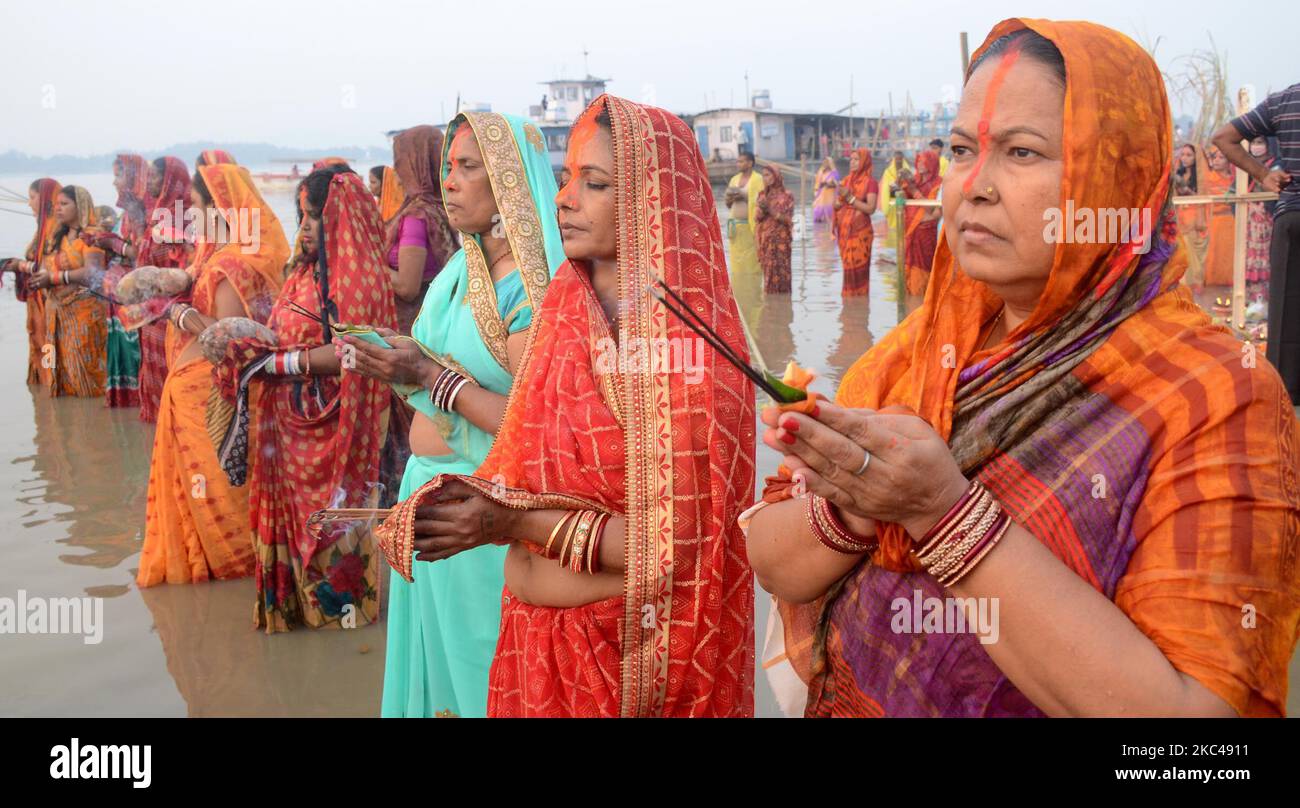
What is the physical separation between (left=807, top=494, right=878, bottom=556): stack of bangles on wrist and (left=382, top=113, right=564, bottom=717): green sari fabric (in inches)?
66.8

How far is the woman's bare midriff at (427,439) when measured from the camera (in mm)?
3096

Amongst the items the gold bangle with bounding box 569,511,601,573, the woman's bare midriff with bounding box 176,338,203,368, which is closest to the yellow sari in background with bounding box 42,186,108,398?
the woman's bare midriff with bounding box 176,338,203,368

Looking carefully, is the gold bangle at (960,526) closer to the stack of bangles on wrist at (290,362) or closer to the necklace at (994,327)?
the necklace at (994,327)

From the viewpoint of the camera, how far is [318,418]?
14.4ft

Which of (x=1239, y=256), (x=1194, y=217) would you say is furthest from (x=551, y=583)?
(x=1194, y=217)

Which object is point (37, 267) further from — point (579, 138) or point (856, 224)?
point (856, 224)

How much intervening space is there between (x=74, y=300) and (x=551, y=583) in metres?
9.61

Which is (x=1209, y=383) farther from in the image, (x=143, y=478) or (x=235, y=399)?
(x=143, y=478)

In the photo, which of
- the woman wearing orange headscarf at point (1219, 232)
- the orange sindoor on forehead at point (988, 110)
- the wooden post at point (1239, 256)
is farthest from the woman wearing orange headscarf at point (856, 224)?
the orange sindoor on forehead at point (988, 110)

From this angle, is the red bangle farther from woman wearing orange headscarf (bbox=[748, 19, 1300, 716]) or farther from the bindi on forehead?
the bindi on forehead

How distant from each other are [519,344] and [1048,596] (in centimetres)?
211

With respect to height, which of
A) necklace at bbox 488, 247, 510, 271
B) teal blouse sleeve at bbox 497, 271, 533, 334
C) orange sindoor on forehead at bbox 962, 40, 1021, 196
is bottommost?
teal blouse sleeve at bbox 497, 271, 533, 334

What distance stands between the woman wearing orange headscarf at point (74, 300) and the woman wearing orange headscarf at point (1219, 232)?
12460 millimetres

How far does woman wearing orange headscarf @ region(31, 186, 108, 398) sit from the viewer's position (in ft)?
31.2
